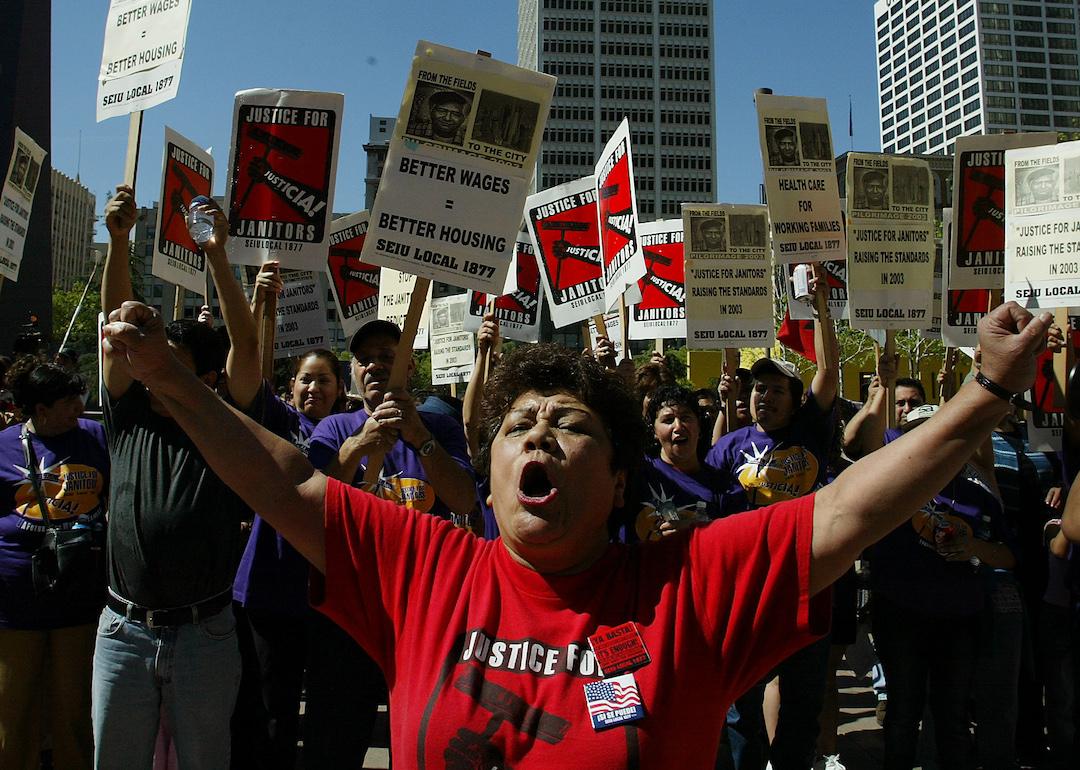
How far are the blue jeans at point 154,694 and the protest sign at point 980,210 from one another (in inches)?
197

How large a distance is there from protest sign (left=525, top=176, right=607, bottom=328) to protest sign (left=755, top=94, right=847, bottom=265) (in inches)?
50.6

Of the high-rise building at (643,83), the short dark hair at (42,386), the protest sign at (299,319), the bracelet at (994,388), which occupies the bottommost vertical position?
the bracelet at (994,388)

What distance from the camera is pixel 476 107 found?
14.0 ft

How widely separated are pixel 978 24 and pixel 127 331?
20515 cm

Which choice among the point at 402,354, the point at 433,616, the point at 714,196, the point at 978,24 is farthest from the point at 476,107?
the point at 978,24

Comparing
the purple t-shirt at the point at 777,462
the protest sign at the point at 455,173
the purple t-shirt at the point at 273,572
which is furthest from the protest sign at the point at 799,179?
the purple t-shirt at the point at 273,572

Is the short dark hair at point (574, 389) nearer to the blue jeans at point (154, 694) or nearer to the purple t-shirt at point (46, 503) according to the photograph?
the blue jeans at point (154, 694)

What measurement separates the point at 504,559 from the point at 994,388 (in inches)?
42.1

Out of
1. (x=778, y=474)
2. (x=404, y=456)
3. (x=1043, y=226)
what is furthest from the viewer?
(x=1043, y=226)

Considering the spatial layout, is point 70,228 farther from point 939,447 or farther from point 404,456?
point 939,447

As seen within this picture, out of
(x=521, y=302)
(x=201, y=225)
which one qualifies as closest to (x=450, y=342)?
(x=521, y=302)

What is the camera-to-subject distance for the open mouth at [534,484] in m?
2.01

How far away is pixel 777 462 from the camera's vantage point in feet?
15.7

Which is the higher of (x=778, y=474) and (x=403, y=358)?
(x=403, y=358)
